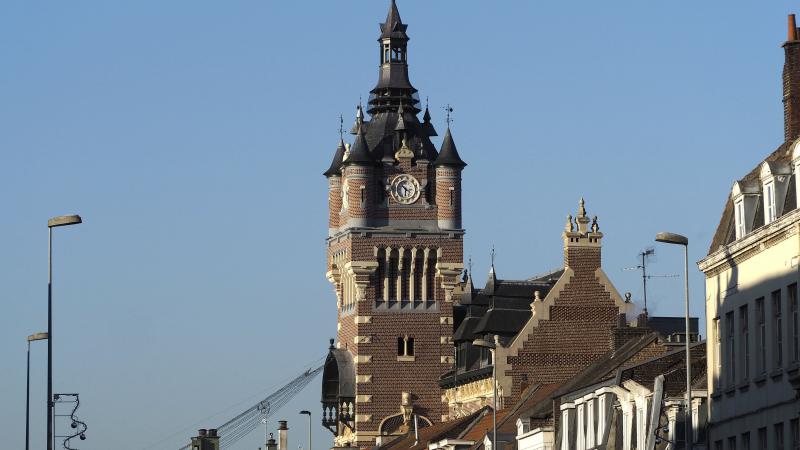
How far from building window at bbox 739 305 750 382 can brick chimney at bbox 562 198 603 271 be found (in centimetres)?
6230

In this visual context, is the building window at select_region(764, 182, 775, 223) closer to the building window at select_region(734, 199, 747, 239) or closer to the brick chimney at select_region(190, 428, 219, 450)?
the building window at select_region(734, 199, 747, 239)

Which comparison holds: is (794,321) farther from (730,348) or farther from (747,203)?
(730,348)

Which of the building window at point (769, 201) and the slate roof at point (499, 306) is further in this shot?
the slate roof at point (499, 306)

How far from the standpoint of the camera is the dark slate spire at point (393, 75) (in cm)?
14962

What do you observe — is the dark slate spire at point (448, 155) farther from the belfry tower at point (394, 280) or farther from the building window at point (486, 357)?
the building window at point (486, 357)

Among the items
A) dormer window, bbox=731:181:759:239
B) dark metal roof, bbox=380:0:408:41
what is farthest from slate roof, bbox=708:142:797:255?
dark metal roof, bbox=380:0:408:41

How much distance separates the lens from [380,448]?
423 ft

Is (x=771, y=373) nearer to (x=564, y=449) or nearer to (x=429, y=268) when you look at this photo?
(x=564, y=449)

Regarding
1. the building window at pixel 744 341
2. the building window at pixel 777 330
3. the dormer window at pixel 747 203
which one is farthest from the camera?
the dormer window at pixel 747 203

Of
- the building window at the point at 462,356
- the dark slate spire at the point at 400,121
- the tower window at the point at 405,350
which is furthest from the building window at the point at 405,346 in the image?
the dark slate spire at the point at 400,121

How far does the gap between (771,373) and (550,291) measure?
66109mm

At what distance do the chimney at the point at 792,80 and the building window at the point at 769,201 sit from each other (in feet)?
12.0

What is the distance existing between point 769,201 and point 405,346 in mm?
82299

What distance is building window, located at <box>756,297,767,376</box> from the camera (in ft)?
207
